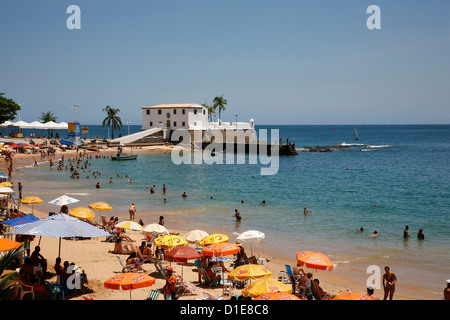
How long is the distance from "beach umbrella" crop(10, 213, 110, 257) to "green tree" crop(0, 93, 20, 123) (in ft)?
190

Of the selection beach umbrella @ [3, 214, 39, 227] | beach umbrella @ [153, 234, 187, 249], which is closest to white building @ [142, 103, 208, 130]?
beach umbrella @ [3, 214, 39, 227]

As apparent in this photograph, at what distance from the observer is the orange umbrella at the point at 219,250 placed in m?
13.1

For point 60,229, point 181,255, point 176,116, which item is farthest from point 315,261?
point 176,116

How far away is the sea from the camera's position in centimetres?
1867

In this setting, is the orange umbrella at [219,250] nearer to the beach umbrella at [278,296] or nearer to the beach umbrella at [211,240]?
the beach umbrella at [211,240]

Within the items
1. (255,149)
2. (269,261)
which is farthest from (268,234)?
(255,149)

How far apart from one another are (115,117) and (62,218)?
88.3 meters

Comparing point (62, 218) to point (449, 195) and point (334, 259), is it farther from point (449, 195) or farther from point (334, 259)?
point (449, 195)

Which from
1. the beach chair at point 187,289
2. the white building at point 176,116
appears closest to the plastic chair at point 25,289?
the beach chair at point 187,289

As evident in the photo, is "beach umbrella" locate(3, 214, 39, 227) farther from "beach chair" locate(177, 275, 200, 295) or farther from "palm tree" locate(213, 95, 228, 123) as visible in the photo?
"palm tree" locate(213, 95, 228, 123)

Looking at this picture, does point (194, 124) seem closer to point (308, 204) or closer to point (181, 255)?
A: point (308, 204)

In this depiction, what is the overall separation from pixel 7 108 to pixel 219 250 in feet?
198

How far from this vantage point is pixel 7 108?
198 feet

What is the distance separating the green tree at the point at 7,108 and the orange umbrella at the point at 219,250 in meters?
59.2
